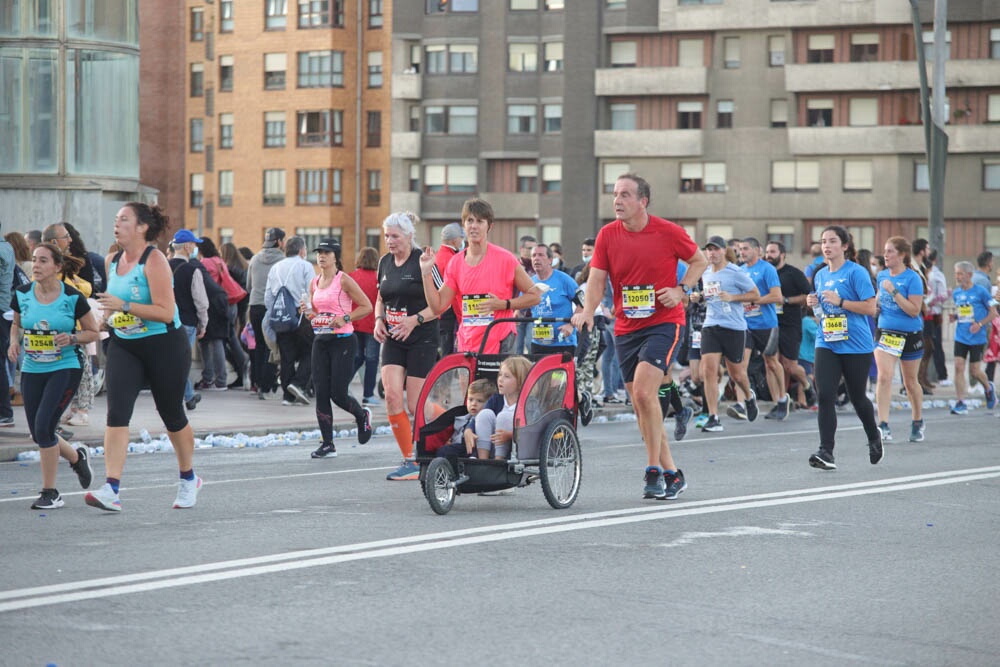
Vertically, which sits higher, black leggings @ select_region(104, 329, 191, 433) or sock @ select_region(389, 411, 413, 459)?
black leggings @ select_region(104, 329, 191, 433)

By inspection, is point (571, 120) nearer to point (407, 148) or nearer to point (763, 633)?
point (407, 148)

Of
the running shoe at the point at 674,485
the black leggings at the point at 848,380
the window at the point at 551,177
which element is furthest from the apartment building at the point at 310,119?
the running shoe at the point at 674,485

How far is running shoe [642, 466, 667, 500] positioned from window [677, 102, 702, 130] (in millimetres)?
63218

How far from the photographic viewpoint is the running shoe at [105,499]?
1012 centimetres

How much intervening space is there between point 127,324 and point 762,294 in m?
10.1

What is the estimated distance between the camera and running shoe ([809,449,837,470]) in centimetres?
1326

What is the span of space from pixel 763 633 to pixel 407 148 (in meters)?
75.9

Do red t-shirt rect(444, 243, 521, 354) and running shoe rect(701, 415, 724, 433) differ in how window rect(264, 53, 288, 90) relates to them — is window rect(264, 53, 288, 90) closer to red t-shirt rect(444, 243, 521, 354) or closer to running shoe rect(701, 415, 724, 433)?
running shoe rect(701, 415, 724, 433)

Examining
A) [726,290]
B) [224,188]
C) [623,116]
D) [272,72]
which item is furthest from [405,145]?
[726,290]

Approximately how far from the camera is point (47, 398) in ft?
35.3

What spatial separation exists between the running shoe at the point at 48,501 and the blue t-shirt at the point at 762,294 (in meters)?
9.77

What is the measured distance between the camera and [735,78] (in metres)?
71.8

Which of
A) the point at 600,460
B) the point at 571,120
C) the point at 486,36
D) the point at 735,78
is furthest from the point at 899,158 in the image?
the point at 600,460

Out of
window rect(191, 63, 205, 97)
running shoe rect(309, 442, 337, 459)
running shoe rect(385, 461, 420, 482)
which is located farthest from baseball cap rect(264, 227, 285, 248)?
window rect(191, 63, 205, 97)
